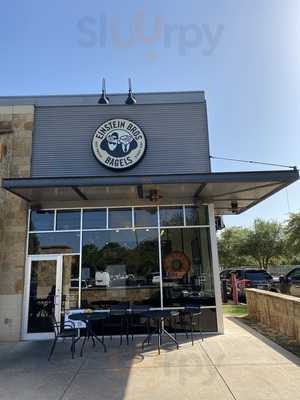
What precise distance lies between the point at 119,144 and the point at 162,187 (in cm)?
247

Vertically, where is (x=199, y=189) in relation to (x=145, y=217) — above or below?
above

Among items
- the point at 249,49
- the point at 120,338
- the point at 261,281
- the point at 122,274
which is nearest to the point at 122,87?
the point at 249,49

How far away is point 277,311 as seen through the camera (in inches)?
397

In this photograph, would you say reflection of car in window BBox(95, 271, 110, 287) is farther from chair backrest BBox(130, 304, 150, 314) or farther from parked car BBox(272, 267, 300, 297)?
parked car BBox(272, 267, 300, 297)

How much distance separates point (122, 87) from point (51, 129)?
116 inches

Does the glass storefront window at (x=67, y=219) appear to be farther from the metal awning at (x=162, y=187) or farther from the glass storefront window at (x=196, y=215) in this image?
the glass storefront window at (x=196, y=215)

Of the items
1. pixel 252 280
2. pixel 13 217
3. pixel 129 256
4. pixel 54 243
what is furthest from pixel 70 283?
pixel 252 280

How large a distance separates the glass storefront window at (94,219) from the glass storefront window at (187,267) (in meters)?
1.92

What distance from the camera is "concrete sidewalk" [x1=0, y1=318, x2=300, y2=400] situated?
5.36 m

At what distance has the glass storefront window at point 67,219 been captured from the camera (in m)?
10.6

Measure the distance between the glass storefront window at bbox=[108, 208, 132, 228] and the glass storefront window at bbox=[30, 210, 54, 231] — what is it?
1821 mm

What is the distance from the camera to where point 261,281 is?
18281mm

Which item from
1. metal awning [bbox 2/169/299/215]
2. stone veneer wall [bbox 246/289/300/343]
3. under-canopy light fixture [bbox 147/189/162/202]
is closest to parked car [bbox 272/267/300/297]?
stone veneer wall [bbox 246/289/300/343]

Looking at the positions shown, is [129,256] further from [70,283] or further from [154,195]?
[154,195]
